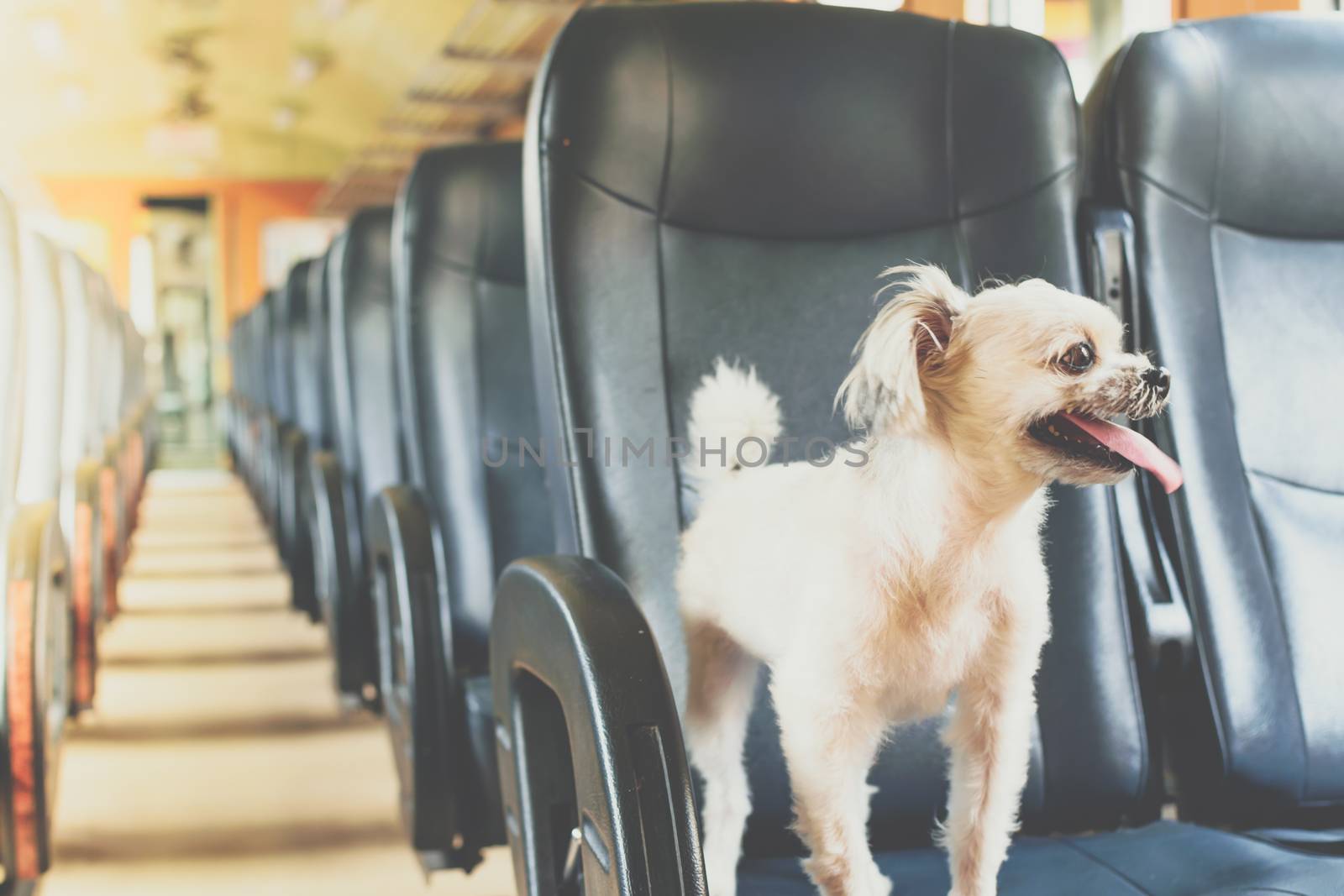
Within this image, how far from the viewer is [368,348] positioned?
2.12m

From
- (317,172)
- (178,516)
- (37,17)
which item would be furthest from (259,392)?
(317,172)

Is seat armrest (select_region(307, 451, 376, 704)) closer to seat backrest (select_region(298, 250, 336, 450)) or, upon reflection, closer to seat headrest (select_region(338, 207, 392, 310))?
Answer: seat headrest (select_region(338, 207, 392, 310))

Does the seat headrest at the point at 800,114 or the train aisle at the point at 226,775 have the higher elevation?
the seat headrest at the point at 800,114

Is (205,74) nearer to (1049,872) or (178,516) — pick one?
(178,516)

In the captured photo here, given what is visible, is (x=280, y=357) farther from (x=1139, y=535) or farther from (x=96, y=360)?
(x=1139, y=535)

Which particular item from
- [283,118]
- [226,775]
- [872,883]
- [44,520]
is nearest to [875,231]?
[872,883]

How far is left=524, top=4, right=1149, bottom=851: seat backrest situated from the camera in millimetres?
865

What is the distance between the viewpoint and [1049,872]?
2.50ft

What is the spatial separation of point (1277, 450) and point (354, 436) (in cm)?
160

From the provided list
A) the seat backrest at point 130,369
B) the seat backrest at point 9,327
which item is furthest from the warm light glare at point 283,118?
the seat backrest at point 9,327

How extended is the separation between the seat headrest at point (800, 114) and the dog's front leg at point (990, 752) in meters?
0.39

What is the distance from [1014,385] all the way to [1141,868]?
0.46 metres

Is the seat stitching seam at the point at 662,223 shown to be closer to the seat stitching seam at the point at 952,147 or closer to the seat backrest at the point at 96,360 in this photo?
the seat stitching seam at the point at 952,147

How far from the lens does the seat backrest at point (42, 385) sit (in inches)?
78.2
